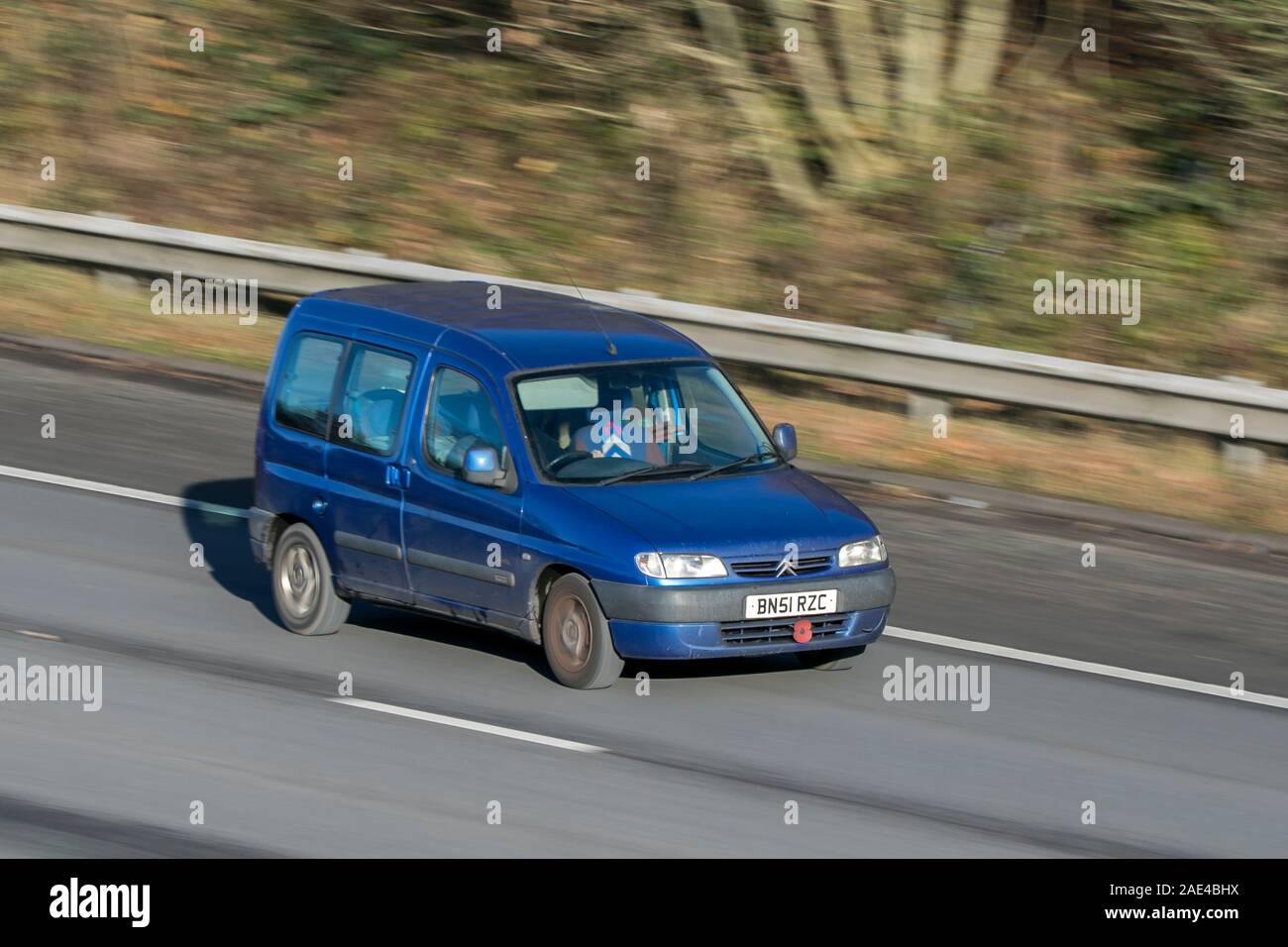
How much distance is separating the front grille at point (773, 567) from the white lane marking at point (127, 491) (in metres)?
5.02

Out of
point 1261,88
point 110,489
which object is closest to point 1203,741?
point 110,489

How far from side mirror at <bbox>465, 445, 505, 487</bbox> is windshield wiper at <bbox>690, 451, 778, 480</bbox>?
38.7 inches

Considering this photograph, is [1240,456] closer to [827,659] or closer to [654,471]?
[827,659]

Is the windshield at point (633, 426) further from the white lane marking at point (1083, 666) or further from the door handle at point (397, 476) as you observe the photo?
the white lane marking at point (1083, 666)

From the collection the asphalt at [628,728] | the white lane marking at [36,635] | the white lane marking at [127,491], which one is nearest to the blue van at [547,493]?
the asphalt at [628,728]

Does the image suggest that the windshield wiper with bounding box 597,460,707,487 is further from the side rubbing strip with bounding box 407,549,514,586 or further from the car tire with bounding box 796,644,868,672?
the car tire with bounding box 796,644,868,672

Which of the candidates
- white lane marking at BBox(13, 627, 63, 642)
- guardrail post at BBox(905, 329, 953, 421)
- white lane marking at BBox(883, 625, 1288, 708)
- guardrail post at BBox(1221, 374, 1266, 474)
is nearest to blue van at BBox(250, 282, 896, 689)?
white lane marking at BBox(883, 625, 1288, 708)

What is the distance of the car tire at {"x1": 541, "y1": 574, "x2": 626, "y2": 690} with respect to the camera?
9.39 metres

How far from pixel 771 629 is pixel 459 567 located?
1.64m

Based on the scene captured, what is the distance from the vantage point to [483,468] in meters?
9.70

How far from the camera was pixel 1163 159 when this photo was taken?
19.8 meters

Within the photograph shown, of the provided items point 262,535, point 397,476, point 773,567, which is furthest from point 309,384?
point 773,567

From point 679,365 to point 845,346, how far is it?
5.62 meters

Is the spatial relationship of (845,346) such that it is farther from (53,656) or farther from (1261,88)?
(53,656)
